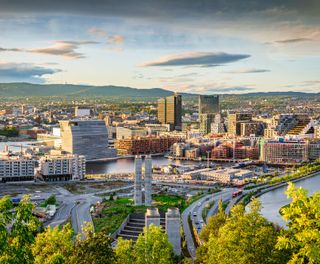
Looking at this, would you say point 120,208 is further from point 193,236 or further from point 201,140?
point 201,140

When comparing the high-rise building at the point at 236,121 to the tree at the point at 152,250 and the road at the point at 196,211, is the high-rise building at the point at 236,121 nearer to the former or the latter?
the road at the point at 196,211

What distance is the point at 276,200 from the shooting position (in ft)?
56.1

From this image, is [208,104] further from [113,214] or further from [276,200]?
[113,214]

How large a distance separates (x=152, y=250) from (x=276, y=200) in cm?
1249

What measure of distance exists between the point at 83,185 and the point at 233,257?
1518cm

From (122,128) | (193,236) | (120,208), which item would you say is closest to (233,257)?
(193,236)

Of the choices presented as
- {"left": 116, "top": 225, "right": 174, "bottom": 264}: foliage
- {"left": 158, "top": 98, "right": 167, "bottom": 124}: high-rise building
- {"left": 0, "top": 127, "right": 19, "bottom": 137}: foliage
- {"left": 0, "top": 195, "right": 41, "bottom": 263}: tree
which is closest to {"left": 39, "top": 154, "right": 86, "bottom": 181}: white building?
{"left": 116, "top": 225, "right": 174, "bottom": 264}: foliage

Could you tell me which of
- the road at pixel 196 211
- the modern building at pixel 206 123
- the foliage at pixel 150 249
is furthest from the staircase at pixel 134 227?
the modern building at pixel 206 123

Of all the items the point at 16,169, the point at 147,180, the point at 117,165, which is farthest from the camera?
the point at 117,165

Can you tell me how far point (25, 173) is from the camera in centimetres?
2031

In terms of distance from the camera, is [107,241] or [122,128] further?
[122,128]

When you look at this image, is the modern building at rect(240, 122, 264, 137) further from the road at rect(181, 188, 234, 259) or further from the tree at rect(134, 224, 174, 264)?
the tree at rect(134, 224, 174, 264)

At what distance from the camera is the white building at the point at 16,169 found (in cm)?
2008

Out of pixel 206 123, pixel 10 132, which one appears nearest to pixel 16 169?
pixel 10 132
